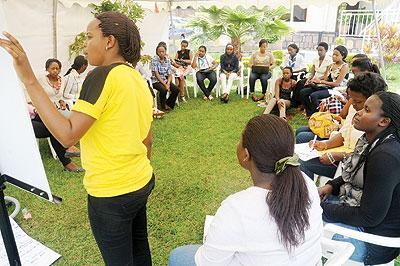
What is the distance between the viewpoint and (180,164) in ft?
12.1

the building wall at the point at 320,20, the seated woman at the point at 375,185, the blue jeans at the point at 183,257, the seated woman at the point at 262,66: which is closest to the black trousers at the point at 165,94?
the seated woman at the point at 262,66

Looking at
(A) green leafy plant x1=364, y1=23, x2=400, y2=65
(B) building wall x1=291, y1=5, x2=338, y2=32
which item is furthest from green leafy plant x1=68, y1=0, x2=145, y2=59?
(B) building wall x1=291, y1=5, x2=338, y2=32

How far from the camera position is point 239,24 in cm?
848

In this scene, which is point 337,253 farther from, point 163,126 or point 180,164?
point 163,126

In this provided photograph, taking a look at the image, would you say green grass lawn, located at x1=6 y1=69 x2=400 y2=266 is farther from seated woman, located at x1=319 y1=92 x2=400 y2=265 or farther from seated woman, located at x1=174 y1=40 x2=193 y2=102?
seated woman, located at x1=174 y1=40 x2=193 y2=102

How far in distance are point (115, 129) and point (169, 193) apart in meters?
1.94

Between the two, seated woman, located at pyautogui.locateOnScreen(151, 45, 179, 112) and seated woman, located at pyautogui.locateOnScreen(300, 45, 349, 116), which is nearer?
seated woman, located at pyautogui.locateOnScreen(300, 45, 349, 116)

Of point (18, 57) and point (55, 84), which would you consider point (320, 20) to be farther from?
point (18, 57)

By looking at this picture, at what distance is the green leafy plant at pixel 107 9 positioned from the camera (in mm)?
5754

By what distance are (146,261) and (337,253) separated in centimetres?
92

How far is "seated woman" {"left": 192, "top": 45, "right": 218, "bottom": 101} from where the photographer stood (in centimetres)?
671

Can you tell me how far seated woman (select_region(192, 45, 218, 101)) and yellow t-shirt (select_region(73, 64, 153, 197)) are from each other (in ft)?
17.6

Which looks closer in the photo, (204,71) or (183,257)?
(183,257)

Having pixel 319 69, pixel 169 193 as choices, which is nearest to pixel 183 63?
pixel 319 69
